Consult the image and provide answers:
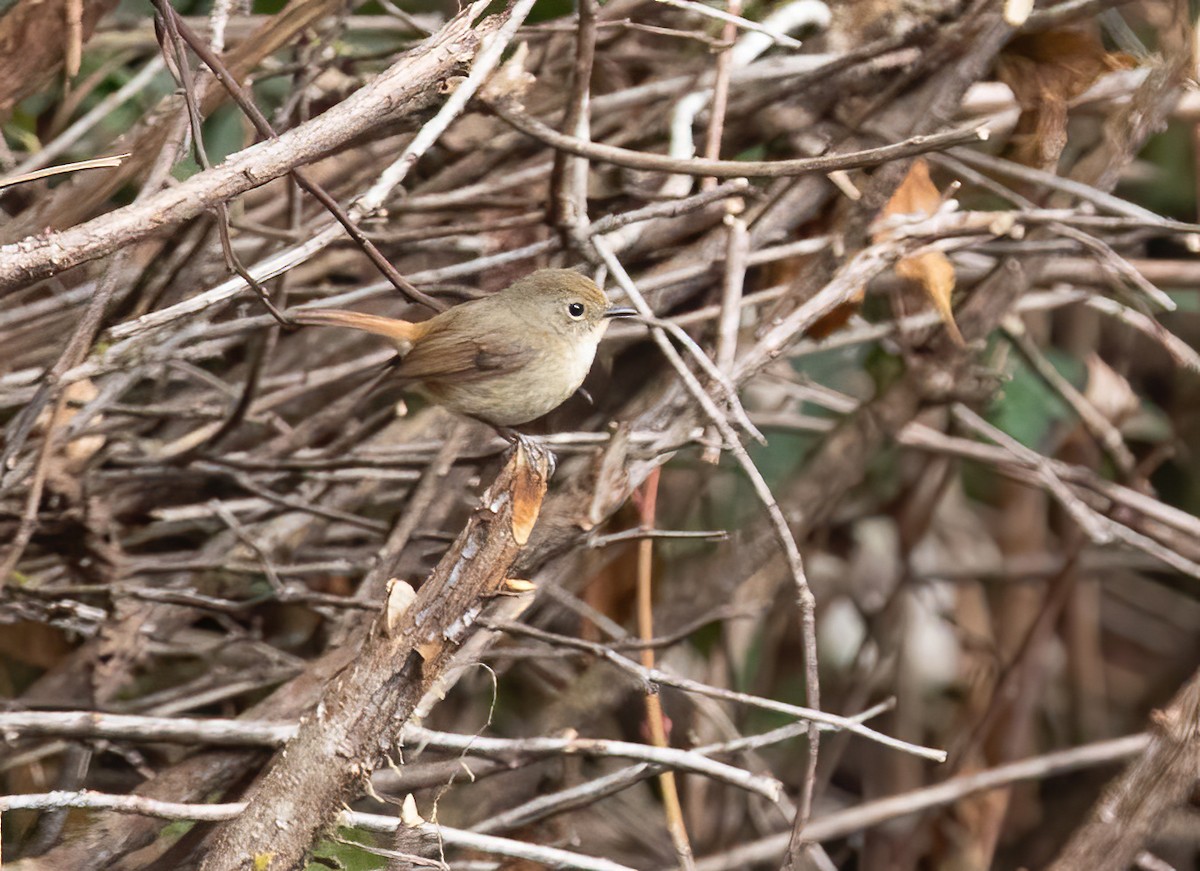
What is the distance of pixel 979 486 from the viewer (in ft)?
18.0

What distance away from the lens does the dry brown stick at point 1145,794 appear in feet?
8.93

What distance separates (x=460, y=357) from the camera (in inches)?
132

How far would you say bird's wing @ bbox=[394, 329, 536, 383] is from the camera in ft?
10.8

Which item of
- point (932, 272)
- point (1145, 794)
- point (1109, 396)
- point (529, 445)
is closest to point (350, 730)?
point (529, 445)

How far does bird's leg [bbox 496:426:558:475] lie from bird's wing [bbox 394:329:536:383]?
19 centimetres

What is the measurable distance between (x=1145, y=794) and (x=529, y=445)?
156cm

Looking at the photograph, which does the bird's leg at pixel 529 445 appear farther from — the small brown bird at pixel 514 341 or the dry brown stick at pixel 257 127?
the dry brown stick at pixel 257 127

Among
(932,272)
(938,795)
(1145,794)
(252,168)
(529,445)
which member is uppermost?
(252,168)

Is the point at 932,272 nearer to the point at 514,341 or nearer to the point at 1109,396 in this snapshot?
the point at 514,341

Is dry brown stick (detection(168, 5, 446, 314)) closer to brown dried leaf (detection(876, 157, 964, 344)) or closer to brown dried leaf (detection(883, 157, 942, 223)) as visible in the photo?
brown dried leaf (detection(876, 157, 964, 344))

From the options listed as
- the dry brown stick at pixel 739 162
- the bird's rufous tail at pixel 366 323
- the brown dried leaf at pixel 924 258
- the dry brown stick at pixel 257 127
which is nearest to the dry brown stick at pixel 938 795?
the brown dried leaf at pixel 924 258

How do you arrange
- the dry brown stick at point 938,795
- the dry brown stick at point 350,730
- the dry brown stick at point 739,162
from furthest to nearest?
1. the dry brown stick at point 938,795
2. the dry brown stick at point 739,162
3. the dry brown stick at point 350,730

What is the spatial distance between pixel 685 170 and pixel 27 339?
1873 mm

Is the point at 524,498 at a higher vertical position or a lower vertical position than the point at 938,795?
higher
